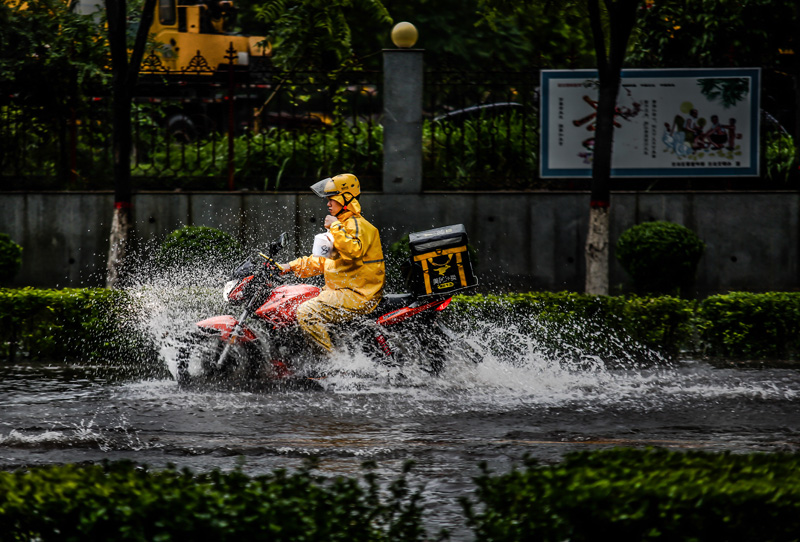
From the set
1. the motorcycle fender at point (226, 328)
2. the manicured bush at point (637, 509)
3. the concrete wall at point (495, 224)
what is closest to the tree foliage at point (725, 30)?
the concrete wall at point (495, 224)

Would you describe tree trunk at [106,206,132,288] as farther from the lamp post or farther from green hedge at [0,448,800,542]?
green hedge at [0,448,800,542]

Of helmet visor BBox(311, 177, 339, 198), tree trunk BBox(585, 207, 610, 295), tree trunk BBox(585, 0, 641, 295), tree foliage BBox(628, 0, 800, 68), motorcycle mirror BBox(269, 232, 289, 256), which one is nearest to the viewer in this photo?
motorcycle mirror BBox(269, 232, 289, 256)

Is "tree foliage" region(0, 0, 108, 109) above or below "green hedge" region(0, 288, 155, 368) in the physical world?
above

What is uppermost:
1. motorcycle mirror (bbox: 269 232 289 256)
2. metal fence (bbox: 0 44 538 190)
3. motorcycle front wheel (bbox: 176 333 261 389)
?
metal fence (bbox: 0 44 538 190)

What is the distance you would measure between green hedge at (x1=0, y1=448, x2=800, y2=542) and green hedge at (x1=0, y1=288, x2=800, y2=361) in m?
6.60

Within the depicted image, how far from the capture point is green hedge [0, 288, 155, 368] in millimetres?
10195

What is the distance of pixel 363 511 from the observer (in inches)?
142

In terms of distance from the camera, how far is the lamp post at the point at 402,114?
14445 mm

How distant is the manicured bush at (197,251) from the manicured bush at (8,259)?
5.88ft

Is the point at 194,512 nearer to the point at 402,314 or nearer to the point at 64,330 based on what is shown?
the point at 402,314

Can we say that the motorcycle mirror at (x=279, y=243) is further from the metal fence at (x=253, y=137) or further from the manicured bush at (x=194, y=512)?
the metal fence at (x=253, y=137)

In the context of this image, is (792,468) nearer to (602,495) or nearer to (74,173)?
(602,495)

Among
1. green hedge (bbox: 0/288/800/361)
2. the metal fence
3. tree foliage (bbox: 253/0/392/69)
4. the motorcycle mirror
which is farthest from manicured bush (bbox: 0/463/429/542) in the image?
tree foliage (bbox: 253/0/392/69)

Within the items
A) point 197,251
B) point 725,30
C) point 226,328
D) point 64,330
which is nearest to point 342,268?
point 226,328
